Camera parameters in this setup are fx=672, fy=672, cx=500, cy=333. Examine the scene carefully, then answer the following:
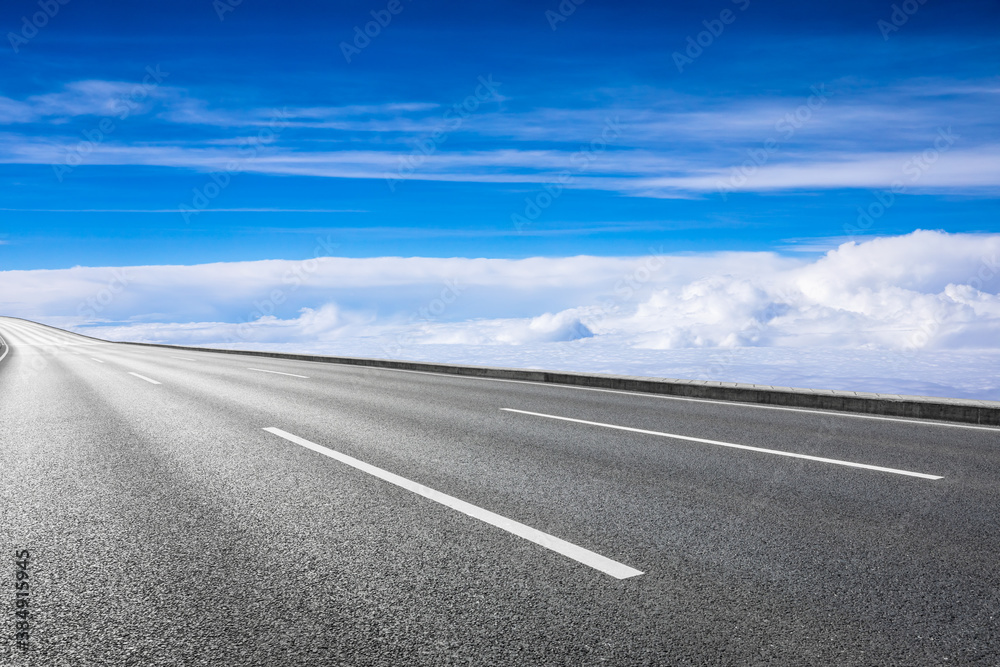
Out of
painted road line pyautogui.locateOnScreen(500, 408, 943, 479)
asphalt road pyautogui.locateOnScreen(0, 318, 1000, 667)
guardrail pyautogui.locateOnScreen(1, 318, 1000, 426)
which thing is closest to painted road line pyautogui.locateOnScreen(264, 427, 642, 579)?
asphalt road pyautogui.locateOnScreen(0, 318, 1000, 667)

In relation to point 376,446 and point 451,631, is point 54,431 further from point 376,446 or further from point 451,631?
point 451,631

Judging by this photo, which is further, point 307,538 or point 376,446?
point 376,446

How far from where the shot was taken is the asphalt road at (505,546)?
2.84 m

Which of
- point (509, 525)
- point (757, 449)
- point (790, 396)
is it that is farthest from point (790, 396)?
point (509, 525)

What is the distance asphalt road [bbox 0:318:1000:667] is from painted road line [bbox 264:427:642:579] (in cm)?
2

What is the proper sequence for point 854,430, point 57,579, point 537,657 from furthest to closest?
1. point 854,430
2. point 57,579
3. point 537,657

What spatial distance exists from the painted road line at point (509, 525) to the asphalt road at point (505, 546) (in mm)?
23

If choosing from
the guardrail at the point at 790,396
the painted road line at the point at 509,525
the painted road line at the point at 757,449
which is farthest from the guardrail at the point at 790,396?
the painted road line at the point at 509,525

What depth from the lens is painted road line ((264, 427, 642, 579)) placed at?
3641mm

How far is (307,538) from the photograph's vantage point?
420 cm

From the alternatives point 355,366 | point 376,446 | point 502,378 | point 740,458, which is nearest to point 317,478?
point 376,446

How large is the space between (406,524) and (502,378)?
40.9 feet

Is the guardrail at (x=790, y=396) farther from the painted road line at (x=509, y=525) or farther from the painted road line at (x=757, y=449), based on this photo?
the painted road line at (x=509, y=525)

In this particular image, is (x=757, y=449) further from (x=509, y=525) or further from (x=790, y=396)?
(x=790, y=396)
